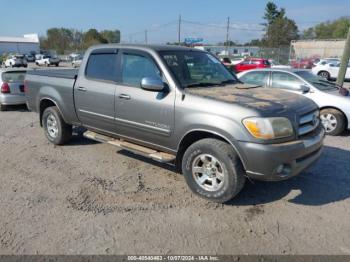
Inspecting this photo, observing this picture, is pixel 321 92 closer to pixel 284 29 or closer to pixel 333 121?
pixel 333 121

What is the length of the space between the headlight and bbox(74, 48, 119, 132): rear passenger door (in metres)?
2.31

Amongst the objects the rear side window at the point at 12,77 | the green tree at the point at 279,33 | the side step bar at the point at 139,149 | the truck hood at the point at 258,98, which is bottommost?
the side step bar at the point at 139,149

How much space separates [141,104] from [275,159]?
2.02 m

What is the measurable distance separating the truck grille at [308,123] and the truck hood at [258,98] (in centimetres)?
8

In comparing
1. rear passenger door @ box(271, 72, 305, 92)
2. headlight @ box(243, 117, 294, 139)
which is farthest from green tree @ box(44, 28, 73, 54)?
headlight @ box(243, 117, 294, 139)

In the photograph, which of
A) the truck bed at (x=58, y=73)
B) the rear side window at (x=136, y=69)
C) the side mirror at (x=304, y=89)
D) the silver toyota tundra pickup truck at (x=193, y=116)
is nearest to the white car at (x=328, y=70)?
the side mirror at (x=304, y=89)

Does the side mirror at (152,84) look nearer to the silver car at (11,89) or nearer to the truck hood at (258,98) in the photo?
the truck hood at (258,98)

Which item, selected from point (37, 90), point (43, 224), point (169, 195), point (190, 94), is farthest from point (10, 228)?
point (37, 90)

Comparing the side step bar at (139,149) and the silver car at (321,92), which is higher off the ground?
the silver car at (321,92)

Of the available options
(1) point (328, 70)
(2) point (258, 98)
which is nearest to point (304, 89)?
(2) point (258, 98)

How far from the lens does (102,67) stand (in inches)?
212

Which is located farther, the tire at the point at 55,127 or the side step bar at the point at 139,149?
the tire at the point at 55,127

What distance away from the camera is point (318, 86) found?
26.2 ft

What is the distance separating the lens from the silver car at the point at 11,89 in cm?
986
